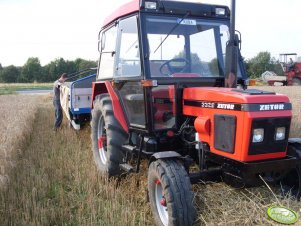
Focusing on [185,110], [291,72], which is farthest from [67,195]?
[291,72]

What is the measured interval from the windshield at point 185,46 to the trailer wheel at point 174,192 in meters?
1.14

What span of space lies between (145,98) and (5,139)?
3848 millimetres

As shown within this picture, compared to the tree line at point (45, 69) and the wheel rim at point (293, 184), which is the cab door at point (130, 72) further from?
the tree line at point (45, 69)

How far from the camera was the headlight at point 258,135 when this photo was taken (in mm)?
3307

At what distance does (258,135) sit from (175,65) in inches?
57.6

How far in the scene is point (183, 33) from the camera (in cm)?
450

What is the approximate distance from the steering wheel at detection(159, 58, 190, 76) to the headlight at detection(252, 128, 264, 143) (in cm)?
133

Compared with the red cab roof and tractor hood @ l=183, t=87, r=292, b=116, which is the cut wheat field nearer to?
tractor hood @ l=183, t=87, r=292, b=116

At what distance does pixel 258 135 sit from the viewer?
3332mm

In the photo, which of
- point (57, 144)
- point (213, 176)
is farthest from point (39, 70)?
point (213, 176)

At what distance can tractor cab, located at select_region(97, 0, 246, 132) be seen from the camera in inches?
163

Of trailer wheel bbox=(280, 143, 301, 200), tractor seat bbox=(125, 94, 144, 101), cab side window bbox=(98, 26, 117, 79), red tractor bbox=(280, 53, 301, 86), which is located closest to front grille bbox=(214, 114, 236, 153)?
trailer wheel bbox=(280, 143, 301, 200)

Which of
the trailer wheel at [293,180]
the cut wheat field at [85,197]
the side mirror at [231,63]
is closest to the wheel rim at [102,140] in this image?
the cut wheat field at [85,197]

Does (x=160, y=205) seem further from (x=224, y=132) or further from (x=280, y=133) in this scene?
(x=280, y=133)
